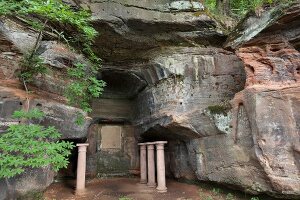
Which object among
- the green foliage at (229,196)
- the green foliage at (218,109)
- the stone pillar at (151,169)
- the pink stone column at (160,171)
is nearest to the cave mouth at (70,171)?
the stone pillar at (151,169)

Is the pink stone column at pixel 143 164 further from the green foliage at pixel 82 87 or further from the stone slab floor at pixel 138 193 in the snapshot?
the green foliage at pixel 82 87

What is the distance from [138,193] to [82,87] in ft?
12.6

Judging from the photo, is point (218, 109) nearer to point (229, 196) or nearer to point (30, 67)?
point (229, 196)

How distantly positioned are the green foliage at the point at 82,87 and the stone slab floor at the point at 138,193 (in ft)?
8.99

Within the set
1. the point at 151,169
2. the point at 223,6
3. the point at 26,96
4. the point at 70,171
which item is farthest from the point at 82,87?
the point at 223,6

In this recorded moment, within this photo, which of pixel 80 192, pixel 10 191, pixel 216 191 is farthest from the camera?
pixel 80 192

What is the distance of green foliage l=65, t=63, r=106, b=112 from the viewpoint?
628 cm

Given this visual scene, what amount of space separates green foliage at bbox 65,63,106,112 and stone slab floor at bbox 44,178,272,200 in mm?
2740

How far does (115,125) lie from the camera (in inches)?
476

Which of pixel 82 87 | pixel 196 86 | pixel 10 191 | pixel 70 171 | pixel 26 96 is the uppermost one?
pixel 196 86

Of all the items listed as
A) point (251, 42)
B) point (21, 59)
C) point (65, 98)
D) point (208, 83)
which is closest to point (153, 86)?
point (208, 83)

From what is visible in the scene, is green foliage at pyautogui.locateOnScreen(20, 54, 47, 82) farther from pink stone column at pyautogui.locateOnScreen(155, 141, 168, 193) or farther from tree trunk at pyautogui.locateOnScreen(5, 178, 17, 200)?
pink stone column at pyautogui.locateOnScreen(155, 141, 168, 193)

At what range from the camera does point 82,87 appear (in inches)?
259

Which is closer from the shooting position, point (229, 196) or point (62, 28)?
point (229, 196)
